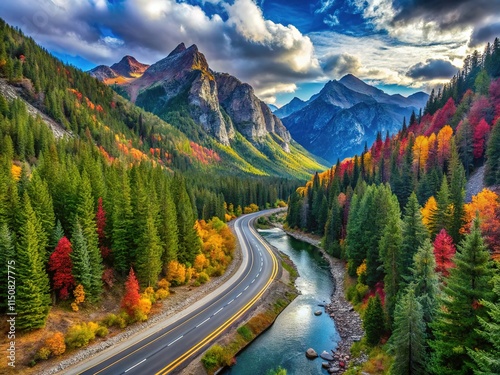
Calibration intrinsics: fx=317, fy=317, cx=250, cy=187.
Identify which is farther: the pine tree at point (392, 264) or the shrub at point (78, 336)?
the pine tree at point (392, 264)

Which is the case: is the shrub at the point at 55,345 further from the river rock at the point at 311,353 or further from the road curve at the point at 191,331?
the river rock at the point at 311,353

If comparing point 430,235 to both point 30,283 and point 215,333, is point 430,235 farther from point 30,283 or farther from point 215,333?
point 30,283

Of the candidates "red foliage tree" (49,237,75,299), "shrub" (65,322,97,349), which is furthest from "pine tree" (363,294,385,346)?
"red foliage tree" (49,237,75,299)

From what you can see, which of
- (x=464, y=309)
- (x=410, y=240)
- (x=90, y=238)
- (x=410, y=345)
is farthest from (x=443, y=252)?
(x=90, y=238)

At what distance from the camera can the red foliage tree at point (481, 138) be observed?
8374 cm

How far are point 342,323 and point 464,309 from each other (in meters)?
31.9

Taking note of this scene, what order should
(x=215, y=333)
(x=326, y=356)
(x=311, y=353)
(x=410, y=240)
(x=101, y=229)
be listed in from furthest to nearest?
(x=101, y=229), (x=215, y=333), (x=410, y=240), (x=311, y=353), (x=326, y=356)

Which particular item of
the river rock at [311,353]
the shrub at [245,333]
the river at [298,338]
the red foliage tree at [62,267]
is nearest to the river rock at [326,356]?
the river at [298,338]

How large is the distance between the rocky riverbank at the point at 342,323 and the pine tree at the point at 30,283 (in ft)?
113

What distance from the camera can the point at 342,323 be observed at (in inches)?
1924

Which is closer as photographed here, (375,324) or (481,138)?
(375,324)

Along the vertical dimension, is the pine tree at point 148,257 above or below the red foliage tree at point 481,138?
below

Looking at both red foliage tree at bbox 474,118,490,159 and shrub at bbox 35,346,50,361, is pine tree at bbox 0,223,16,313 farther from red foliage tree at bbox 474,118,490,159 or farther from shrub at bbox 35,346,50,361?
red foliage tree at bbox 474,118,490,159

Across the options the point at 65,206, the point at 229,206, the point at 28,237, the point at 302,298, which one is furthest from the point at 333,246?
the point at 229,206
